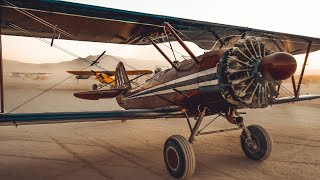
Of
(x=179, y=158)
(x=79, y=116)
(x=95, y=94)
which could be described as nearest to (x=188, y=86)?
(x=179, y=158)

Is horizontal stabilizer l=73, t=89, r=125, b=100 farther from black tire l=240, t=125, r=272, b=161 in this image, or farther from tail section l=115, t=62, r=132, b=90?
black tire l=240, t=125, r=272, b=161

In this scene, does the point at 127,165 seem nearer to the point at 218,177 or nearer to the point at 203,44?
the point at 218,177

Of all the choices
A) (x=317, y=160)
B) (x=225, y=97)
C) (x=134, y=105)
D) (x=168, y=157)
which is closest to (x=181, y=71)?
(x=225, y=97)

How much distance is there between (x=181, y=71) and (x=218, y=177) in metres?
2.30

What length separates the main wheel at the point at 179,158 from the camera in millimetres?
4598

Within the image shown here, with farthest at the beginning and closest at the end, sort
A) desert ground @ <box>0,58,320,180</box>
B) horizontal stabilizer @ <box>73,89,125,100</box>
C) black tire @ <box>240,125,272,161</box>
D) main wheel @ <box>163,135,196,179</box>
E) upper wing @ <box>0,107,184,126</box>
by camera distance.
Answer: horizontal stabilizer @ <box>73,89,125,100</box>, black tire @ <box>240,125,272,161</box>, desert ground @ <box>0,58,320,180</box>, main wheel @ <box>163,135,196,179</box>, upper wing @ <box>0,107,184,126</box>

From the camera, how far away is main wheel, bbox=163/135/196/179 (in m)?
4.60

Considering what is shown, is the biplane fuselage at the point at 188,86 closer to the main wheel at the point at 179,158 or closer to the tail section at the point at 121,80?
the main wheel at the point at 179,158

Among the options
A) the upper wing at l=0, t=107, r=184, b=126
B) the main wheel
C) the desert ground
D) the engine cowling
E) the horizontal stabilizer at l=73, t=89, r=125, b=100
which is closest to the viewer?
the upper wing at l=0, t=107, r=184, b=126

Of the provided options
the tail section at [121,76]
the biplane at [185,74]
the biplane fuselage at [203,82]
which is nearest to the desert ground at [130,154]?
the biplane at [185,74]

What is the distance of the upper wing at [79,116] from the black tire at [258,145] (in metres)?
1.68

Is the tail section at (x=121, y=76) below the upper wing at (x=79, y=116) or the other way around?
the other way around

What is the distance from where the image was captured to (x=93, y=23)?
249 inches

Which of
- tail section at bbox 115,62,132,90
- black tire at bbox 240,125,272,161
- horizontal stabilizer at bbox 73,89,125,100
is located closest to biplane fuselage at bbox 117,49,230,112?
horizontal stabilizer at bbox 73,89,125,100
